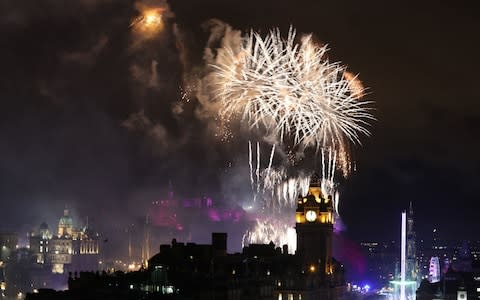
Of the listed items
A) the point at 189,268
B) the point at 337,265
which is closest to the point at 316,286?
the point at 337,265

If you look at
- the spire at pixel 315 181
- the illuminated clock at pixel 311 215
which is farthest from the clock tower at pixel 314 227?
the spire at pixel 315 181

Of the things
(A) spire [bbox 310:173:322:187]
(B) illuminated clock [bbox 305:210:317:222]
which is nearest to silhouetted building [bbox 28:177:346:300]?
(B) illuminated clock [bbox 305:210:317:222]

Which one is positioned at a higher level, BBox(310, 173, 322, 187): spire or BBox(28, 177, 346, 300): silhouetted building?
BBox(310, 173, 322, 187): spire

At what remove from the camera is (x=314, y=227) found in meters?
176

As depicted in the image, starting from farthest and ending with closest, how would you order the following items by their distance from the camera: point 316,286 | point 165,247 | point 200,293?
point 316,286, point 165,247, point 200,293

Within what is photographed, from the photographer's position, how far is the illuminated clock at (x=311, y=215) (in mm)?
174375

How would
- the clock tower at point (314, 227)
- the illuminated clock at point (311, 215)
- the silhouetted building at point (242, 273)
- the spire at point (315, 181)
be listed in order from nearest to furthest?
1. the silhouetted building at point (242, 273)
2. the spire at point (315, 181)
3. the clock tower at point (314, 227)
4. the illuminated clock at point (311, 215)

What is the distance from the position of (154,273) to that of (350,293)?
240ft

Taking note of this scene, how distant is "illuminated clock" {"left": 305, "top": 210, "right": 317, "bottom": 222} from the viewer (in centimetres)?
17438

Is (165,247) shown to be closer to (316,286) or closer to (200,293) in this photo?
(316,286)

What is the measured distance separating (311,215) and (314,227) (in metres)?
1.95

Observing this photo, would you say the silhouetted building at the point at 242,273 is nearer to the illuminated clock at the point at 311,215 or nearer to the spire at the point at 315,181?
the illuminated clock at the point at 311,215

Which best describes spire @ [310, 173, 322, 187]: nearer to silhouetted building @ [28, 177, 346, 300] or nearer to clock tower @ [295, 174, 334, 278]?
silhouetted building @ [28, 177, 346, 300]

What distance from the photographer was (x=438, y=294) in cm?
19050
